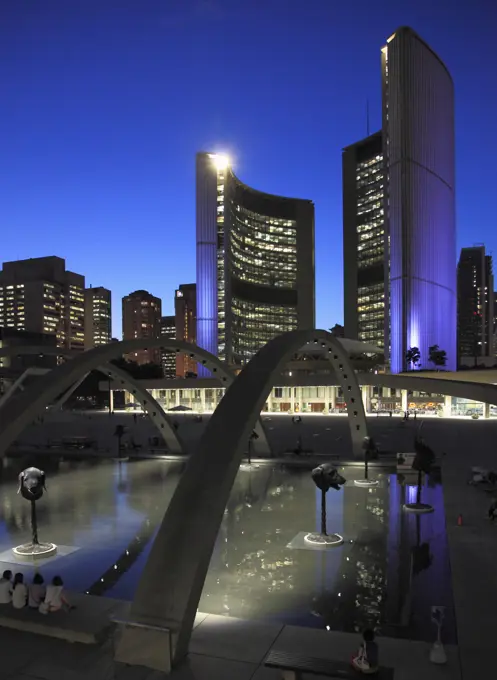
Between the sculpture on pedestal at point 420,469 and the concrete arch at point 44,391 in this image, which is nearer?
the concrete arch at point 44,391

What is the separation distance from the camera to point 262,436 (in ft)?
107

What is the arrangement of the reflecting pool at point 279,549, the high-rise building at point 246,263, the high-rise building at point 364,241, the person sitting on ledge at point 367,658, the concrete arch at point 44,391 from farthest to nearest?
the high-rise building at point 364,241 → the high-rise building at point 246,263 → the concrete arch at point 44,391 → the reflecting pool at point 279,549 → the person sitting on ledge at point 367,658

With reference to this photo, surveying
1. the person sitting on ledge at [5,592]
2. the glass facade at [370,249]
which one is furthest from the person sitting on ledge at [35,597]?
the glass facade at [370,249]

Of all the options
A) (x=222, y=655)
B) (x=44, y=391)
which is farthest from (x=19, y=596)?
(x=44, y=391)

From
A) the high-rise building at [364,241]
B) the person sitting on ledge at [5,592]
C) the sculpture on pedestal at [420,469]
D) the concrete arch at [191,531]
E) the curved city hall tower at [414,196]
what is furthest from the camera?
the high-rise building at [364,241]

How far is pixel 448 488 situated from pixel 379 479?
4.72m

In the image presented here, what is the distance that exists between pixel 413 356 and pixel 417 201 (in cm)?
2807

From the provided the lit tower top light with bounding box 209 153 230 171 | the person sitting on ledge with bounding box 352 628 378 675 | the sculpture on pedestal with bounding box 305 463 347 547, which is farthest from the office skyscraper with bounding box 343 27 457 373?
the person sitting on ledge with bounding box 352 628 378 675

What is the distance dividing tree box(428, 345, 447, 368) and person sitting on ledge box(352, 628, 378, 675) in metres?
94.2

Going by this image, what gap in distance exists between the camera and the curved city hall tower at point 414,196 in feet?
321

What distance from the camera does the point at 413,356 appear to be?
95.4 metres

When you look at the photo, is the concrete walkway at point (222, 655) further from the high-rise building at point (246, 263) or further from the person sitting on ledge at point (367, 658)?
the high-rise building at point (246, 263)

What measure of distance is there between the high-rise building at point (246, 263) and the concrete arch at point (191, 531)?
104 meters

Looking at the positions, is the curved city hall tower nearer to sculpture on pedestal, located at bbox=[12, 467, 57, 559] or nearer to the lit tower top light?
the lit tower top light
